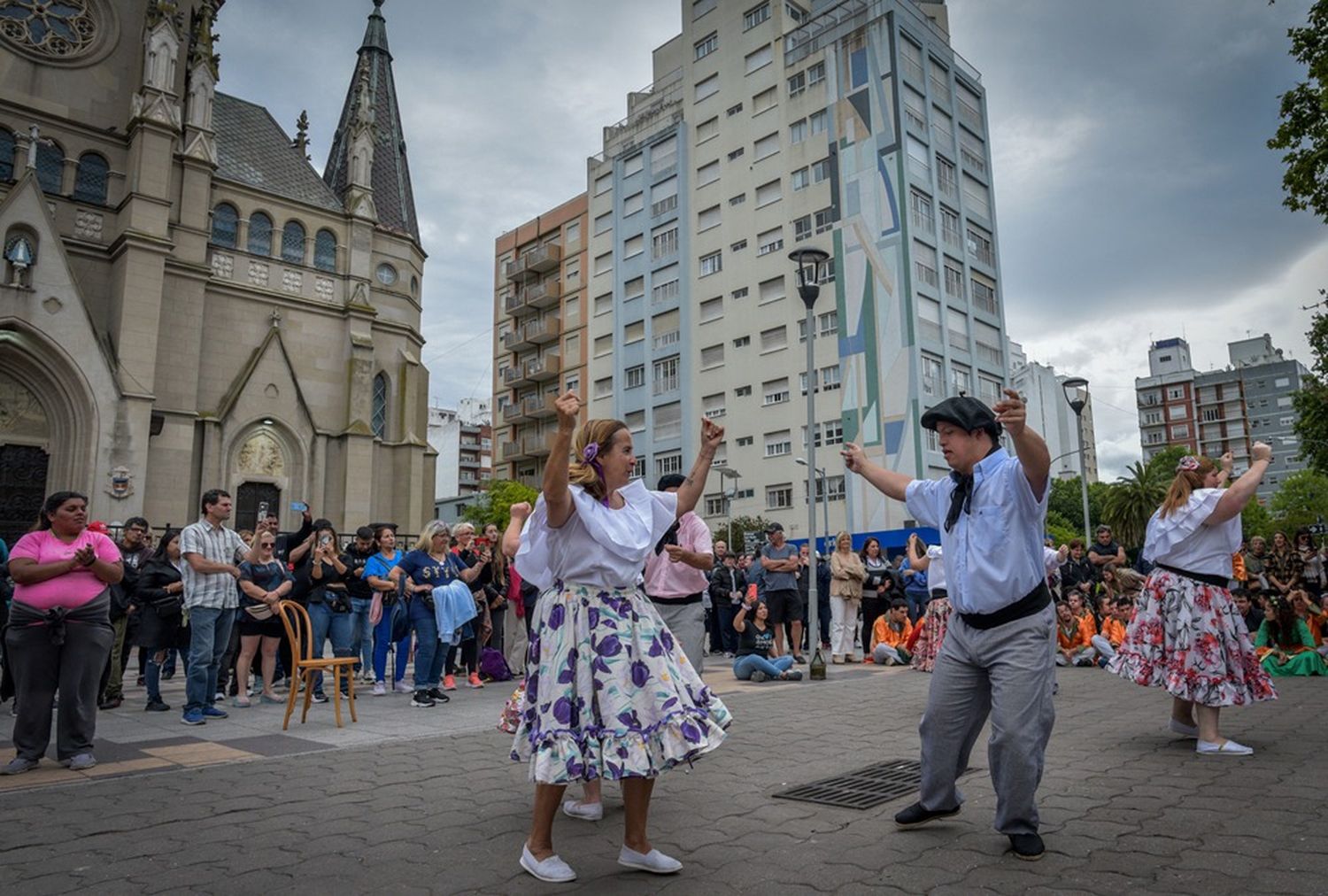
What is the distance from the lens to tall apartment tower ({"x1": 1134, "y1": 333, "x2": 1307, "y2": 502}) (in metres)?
117

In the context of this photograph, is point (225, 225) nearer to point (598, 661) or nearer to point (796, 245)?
point (796, 245)

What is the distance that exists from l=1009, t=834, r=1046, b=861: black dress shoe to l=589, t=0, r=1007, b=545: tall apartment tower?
133 ft

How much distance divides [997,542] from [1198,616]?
3.45 metres

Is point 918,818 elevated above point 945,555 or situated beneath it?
situated beneath

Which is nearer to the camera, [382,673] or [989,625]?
[989,625]

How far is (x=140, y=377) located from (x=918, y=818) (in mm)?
29204

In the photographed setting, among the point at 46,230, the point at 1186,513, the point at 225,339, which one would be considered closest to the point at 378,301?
the point at 225,339

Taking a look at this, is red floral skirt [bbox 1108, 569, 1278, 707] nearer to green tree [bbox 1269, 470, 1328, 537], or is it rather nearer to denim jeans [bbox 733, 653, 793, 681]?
denim jeans [bbox 733, 653, 793, 681]

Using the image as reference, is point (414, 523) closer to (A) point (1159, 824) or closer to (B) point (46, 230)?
(B) point (46, 230)

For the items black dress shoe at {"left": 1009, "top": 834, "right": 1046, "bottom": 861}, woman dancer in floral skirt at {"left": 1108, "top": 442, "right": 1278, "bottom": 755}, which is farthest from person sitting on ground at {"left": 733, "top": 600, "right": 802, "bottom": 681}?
black dress shoe at {"left": 1009, "top": 834, "right": 1046, "bottom": 861}

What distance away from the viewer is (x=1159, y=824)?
14.1ft

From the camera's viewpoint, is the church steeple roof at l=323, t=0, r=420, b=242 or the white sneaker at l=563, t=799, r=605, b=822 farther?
the church steeple roof at l=323, t=0, r=420, b=242

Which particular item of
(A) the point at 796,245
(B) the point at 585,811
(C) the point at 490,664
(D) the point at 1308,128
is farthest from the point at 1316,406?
(A) the point at 796,245

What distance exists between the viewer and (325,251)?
115 ft
